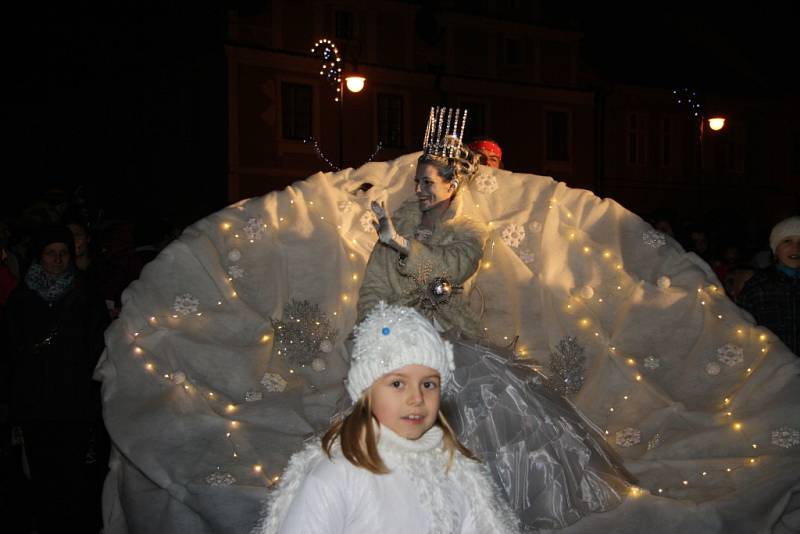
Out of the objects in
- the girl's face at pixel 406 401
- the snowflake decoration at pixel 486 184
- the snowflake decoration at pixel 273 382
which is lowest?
the snowflake decoration at pixel 273 382

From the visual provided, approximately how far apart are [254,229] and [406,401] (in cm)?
408

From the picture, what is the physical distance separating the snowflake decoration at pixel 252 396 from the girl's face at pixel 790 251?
373 centimetres

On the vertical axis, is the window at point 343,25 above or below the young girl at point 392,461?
above

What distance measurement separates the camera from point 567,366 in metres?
6.52

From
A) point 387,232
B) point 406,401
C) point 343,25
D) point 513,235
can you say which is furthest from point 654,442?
point 343,25

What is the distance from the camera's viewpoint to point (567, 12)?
3238 centimetres

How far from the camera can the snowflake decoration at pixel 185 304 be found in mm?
6273

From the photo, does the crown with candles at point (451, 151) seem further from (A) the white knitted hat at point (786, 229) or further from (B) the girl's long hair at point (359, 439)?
(B) the girl's long hair at point (359, 439)

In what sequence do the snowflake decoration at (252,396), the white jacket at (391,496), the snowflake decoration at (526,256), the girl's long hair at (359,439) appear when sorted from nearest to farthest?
the white jacket at (391,496) → the girl's long hair at (359,439) → the snowflake decoration at (252,396) → the snowflake decoration at (526,256)

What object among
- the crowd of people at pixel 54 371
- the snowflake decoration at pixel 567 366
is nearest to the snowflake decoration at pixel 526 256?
the snowflake decoration at pixel 567 366

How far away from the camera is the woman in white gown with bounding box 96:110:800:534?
5.42m

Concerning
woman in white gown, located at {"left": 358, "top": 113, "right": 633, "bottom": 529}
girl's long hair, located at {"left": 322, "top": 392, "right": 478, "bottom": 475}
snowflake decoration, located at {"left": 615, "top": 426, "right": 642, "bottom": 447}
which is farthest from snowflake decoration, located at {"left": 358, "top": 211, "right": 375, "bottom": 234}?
girl's long hair, located at {"left": 322, "top": 392, "right": 478, "bottom": 475}

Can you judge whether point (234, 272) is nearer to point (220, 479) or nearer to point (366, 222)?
point (366, 222)

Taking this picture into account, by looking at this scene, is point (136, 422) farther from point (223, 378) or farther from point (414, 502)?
point (414, 502)
